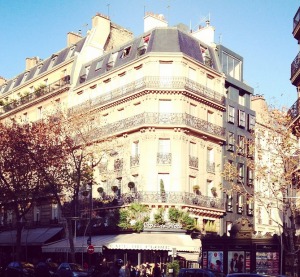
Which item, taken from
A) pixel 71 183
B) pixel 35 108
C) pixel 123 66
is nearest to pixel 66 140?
pixel 71 183

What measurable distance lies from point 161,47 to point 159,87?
320 centimetres

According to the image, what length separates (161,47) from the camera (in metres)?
42.4

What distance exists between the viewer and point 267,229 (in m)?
49.3

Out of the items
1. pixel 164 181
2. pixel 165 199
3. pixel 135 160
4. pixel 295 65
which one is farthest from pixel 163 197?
pixel 295 65

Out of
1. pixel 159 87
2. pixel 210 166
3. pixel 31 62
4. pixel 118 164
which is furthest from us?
pixel 31 62

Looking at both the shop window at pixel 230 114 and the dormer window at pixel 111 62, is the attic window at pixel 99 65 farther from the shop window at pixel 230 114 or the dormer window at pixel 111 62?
the shop window at pixel 230 114

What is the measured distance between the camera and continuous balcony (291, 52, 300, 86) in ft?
94.3

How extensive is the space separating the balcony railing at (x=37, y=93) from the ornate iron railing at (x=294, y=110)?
2485 cm

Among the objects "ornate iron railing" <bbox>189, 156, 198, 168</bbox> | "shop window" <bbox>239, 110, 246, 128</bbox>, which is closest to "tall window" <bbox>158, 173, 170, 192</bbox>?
"ornate iron railing" <bbox>189, 156, 198, 168</bbox>

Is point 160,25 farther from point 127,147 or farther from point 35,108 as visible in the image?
point 35,108

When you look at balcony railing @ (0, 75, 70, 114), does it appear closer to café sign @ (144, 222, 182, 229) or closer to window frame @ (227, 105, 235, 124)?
window frame @ (227, 105, 235, 124)

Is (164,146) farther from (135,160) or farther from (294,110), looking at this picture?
(294,110)

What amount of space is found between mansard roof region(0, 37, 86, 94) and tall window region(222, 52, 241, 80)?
43.5ft

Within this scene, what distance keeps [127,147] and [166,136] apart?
10.7 ft
